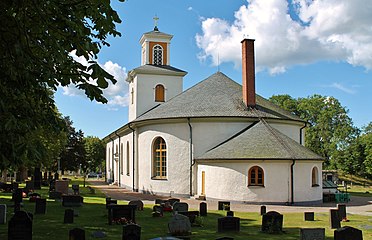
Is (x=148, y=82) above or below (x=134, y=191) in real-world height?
above

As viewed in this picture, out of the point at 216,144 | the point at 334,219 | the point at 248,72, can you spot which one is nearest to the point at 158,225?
the point at 334,219

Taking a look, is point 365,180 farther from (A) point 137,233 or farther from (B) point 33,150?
(B) point 33,150

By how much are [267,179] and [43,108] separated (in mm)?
18640

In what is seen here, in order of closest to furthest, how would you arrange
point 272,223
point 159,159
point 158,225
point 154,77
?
point 272,223, point 158,225, point 159,159, point 154,77

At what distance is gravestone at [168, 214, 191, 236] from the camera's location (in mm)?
14062

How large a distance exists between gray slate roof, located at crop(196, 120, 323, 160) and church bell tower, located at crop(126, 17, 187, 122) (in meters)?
12.2

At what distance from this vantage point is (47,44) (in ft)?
25.6

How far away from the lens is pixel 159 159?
3266cm

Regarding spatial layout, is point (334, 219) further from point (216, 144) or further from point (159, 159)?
point (159, 159)

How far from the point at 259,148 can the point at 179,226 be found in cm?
1344

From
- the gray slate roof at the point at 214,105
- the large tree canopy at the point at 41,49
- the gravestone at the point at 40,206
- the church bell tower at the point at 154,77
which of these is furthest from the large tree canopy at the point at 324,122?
the large tree canopy at the point at 41,49

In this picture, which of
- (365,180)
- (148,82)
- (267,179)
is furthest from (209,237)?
(365,180)

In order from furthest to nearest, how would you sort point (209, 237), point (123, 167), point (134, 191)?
point (123, 167) → point (134, 191) → point (209, 237)

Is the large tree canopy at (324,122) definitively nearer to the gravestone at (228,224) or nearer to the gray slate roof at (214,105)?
the gray slate roof at (214,105)
